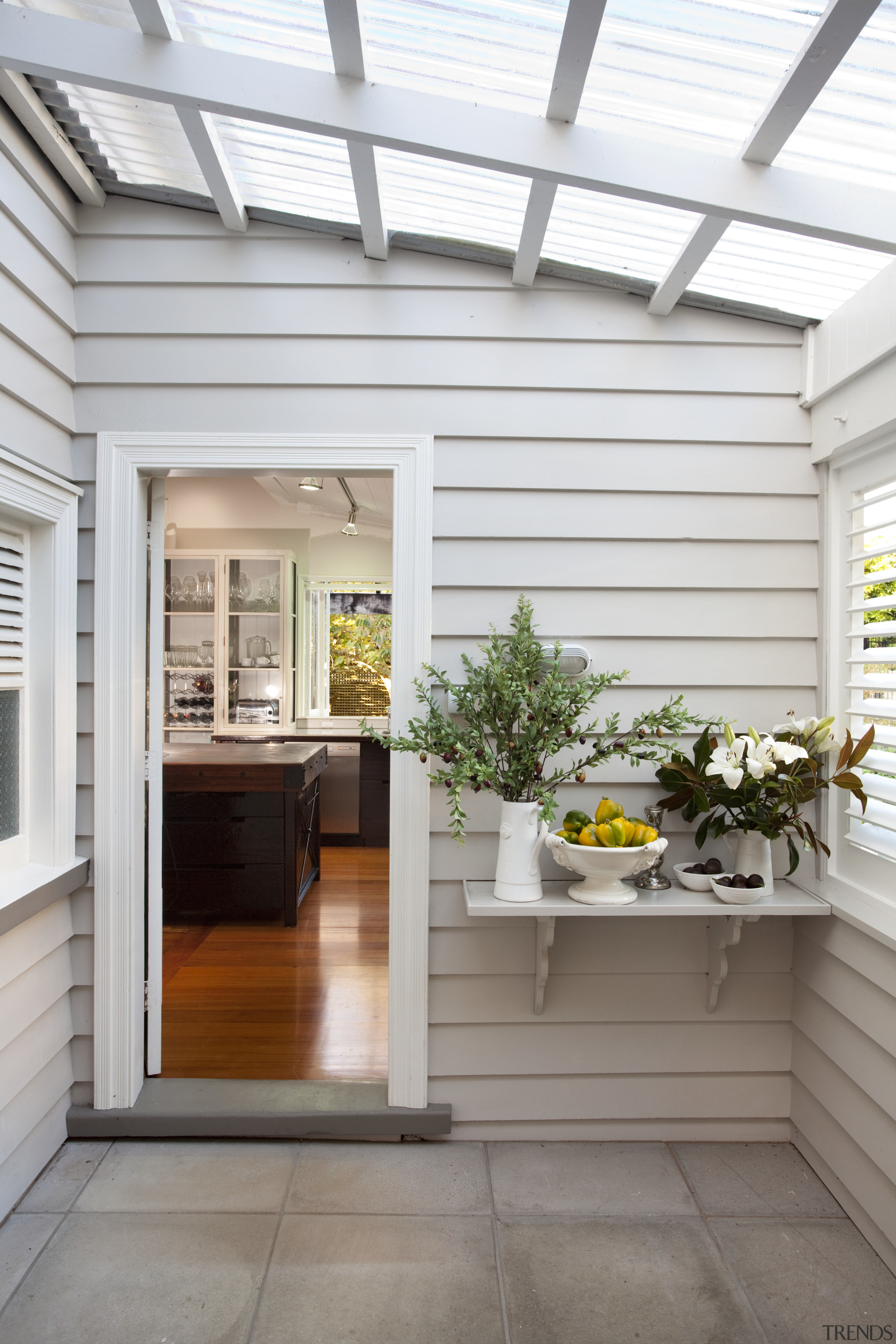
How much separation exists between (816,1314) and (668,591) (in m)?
1.81

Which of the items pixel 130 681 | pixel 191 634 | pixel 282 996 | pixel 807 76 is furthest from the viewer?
pixel 191 634

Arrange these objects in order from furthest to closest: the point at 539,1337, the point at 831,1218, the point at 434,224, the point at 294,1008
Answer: the point at 294,1008 → the point at 434,224 → the point at 831,1218 → the point at 539,1337

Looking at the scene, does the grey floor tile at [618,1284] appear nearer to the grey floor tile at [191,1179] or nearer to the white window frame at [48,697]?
the grey floor tile at [191,1179]

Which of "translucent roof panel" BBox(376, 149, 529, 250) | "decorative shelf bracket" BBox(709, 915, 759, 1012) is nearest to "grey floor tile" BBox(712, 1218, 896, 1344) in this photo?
"decorative shelf bracket" BBox(709, 915, 759, 1012)

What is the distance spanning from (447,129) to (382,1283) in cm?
261

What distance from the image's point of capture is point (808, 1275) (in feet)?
6.05

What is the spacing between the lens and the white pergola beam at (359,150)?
1.50 meters

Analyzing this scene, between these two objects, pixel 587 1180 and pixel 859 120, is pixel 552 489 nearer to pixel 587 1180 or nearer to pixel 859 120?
pixel 859 120

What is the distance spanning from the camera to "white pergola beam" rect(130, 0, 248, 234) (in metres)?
1.61

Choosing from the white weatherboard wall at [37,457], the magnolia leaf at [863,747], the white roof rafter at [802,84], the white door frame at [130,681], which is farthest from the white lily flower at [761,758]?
the white weatherboard wall at [37,457]

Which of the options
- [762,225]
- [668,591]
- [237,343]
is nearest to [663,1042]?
[668,591]

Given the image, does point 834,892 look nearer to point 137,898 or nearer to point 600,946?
point 600,946

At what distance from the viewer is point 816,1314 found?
173 cm

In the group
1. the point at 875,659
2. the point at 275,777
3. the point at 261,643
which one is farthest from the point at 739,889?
the point at 261,643
